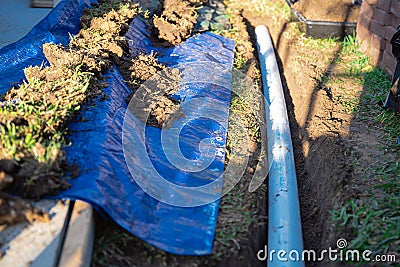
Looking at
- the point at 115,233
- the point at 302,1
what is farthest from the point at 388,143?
the point at 302,1

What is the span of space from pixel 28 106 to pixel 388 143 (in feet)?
9.06

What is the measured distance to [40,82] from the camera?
3.38 m

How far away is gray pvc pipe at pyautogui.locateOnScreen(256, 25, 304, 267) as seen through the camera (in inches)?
115

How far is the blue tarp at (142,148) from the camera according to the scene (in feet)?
8.79

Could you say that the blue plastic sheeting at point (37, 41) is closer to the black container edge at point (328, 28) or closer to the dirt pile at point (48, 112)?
the dirt pile at point (48, 112)

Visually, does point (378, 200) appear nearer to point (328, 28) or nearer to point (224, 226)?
point (224, 226)

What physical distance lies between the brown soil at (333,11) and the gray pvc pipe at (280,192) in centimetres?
172

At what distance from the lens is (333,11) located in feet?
20.0

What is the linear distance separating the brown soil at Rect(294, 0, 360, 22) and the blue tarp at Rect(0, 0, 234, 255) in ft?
6.11

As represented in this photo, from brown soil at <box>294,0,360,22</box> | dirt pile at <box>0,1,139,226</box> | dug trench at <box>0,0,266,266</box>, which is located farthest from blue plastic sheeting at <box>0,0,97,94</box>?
brown soil at <box>294,0,360,22</box>

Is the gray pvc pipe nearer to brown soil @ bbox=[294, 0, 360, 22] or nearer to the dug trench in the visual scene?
the dug trench

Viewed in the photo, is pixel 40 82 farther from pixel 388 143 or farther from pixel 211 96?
pixel 388 143

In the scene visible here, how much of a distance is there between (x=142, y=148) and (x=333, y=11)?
3.89 meters

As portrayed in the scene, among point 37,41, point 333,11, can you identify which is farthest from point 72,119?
point 333,11
